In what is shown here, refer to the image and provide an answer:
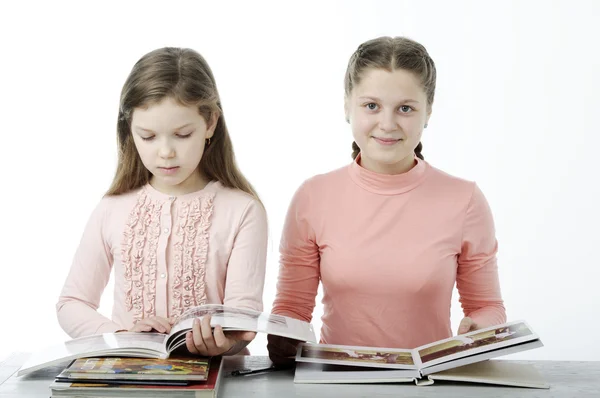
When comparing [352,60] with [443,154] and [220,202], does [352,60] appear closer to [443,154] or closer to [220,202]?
[220,202]

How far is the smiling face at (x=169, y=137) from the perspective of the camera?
1809 millimetres

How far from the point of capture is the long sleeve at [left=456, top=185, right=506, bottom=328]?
77.9 inches

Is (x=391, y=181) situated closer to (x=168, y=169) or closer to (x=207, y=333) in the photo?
(x=168, y=169)

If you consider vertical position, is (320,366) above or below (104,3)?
below

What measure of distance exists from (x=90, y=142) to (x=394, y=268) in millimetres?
2426

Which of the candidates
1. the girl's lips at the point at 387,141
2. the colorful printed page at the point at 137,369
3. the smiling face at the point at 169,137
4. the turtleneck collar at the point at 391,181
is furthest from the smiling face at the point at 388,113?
the colorful printed page at the point at 137,369

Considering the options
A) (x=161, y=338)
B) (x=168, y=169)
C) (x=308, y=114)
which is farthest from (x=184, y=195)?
(x=308, y=114)

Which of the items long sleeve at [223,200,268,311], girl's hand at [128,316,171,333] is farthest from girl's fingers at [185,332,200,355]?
long sleeve at [223,200,268,311]

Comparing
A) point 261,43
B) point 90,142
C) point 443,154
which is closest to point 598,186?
point 443,154

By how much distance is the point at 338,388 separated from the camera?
156 centimetres

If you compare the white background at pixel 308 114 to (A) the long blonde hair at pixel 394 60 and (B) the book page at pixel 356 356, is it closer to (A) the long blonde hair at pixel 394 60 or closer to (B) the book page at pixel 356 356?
(A) the long blonde hair at pixel 394 60

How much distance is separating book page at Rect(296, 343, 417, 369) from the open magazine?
5cm

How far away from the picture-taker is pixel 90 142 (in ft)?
13.1

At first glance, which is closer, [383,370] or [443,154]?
[383,370]
